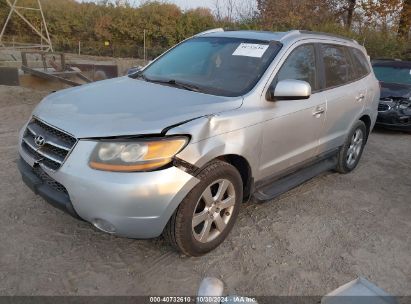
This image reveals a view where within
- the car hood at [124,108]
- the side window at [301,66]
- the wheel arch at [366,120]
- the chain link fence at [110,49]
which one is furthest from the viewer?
the chain link fence at [110,49]

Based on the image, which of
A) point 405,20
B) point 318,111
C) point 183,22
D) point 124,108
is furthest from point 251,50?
point 183,22

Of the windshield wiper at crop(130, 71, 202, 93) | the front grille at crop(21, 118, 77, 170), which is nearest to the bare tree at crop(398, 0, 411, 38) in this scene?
the windshield wiper at crop(130, 71, 202, 93)

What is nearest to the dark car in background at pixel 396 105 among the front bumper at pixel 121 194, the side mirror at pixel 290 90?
the side mirror at pixel 290 90

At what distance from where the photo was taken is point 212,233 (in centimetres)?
317

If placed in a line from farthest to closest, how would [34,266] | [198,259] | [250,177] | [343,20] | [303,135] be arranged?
[343,20] < [303,135] < [250,177] < [198,259] < [34,266]

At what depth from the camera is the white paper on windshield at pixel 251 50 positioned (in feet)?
12.0

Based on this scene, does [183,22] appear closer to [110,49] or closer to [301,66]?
[110,49]

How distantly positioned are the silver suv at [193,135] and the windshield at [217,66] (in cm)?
1

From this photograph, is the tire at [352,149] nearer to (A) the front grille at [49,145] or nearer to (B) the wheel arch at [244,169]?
(B) the wheel arch at [244,169]

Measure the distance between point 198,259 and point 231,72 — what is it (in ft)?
5.51

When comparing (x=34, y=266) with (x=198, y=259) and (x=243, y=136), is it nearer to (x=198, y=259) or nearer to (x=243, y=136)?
(x=198, y=259)

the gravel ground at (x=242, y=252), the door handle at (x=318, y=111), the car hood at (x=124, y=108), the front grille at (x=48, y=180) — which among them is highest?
the car hood at (x=124, y=108)

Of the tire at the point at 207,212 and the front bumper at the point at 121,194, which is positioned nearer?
the front bumper at the point at 121,194

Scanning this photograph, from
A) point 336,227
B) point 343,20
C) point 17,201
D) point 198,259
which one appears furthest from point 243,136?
point 343,20
